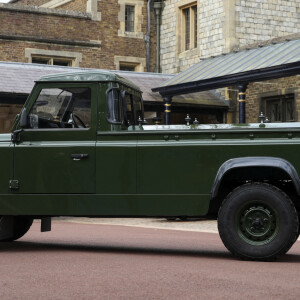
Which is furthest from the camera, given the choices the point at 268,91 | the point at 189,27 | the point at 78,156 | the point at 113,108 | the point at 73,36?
the point at 189,27

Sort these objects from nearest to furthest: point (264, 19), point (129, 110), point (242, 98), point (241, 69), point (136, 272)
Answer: point (136, 272)
point (129, 110)
point (241, 69)
point (242, 98)
point (264, 19)

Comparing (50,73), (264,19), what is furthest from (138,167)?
(264,19)

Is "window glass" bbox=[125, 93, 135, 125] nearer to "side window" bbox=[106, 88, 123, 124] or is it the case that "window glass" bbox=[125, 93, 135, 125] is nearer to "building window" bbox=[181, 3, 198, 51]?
"side window" bbox=[106, 88, 123, 124]

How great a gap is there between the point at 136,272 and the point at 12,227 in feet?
9.79

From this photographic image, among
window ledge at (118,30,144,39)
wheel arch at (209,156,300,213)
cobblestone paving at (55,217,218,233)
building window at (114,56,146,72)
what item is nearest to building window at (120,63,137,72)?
building window at (114,56,146,72)

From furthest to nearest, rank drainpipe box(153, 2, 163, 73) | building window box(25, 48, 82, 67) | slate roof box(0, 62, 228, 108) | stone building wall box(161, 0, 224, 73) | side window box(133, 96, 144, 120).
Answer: drainpipe box(153, 2, 163, 73) → building window box(25, 48, 82, 67) → stone building wall box(161, 0, 224, 73) → slate roof box(0, 62, 228, 108) → side window box(133, 96, 144, 120)

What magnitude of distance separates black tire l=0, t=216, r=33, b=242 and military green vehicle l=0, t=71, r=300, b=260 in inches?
1.8

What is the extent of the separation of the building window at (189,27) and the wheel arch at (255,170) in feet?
65.8

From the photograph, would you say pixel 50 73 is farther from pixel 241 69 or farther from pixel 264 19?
pixel 264 19

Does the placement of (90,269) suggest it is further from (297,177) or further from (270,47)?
(270,47)

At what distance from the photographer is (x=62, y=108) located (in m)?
9.41

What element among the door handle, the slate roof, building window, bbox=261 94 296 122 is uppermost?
the slate roof

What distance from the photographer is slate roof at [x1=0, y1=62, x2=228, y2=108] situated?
21.2m

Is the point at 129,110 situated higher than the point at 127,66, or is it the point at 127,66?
the point at 127,66
